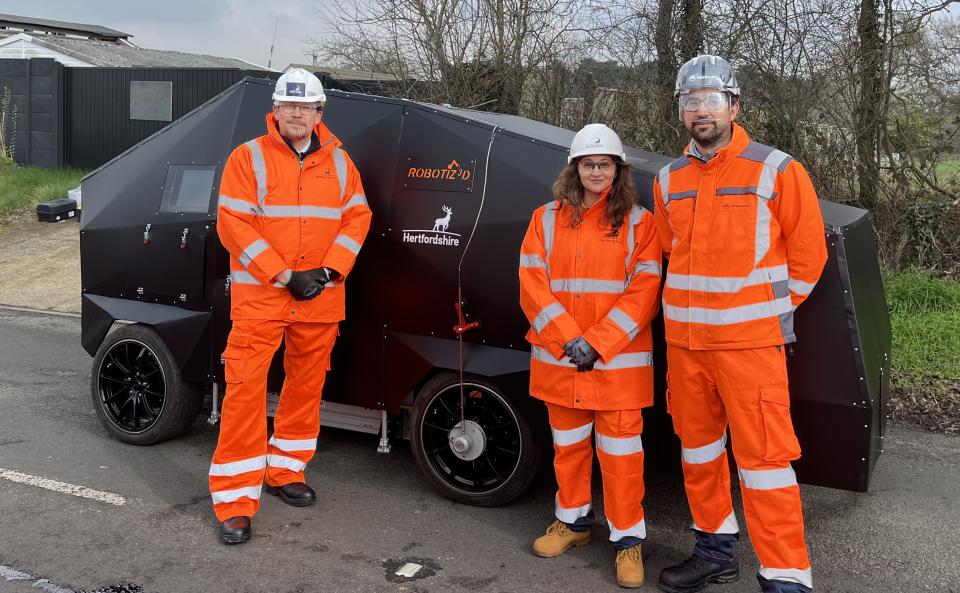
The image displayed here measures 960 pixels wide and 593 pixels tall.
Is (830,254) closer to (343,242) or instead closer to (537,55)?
(343,242)

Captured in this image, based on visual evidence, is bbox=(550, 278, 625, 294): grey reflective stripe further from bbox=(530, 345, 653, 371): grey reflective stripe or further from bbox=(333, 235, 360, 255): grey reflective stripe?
bbox=(333, 235, 360, 255): grey reflective stripe

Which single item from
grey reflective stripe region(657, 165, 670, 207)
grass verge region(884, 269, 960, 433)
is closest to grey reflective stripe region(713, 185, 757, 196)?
grey reflective stripe region(657, 165, 670, 207)

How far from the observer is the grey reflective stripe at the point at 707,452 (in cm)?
385

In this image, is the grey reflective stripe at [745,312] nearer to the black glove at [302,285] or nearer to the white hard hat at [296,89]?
the black glove at [302,285]

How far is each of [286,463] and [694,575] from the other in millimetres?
2189

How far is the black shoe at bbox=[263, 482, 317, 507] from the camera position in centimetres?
478

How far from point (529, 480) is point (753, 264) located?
1631 millimetres

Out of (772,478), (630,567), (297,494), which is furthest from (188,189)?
(772,478)

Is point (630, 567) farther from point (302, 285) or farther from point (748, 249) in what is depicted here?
point (302, 285)

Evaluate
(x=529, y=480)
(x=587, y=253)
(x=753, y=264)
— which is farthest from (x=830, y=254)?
(x=529, y=480)

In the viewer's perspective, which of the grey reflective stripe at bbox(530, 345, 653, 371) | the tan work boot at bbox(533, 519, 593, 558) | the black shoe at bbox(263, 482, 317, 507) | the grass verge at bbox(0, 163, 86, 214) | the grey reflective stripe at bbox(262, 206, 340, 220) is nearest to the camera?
the grey reflective stripe at bbox(530, 345, 653, 371)

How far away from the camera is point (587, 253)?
3.99 meters

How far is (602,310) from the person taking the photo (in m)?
3.99

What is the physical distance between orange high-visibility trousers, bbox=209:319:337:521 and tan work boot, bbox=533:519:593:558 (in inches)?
54.8
